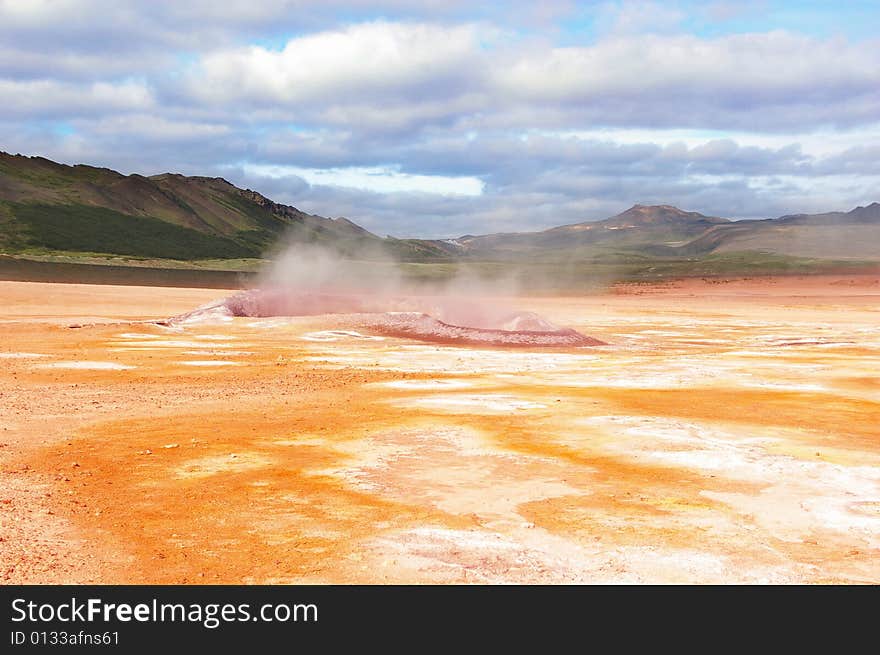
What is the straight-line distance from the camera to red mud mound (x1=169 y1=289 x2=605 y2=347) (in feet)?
138

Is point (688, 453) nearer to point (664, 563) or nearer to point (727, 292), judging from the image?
point (664, 563)

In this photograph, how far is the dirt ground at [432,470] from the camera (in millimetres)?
9102

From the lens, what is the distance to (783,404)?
21641mm

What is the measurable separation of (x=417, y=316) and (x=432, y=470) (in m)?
32.3

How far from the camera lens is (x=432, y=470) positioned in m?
13.6

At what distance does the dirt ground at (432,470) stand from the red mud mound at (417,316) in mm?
9631

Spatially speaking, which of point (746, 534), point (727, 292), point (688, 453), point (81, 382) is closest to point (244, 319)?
point (81, 382)

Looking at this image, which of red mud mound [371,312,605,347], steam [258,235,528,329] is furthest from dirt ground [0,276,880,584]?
steam [258,235,528,329]

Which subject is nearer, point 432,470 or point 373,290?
point 432,470

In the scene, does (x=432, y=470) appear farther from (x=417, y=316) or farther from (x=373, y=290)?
(x=373, y=290)

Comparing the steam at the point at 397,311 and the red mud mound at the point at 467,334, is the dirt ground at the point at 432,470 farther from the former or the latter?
the steam at the point at 397,311

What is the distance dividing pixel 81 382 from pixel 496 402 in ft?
39.3

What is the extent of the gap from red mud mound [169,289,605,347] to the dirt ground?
963 cm

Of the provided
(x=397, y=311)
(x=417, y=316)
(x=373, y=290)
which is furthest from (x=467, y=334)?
(x=373, y=290)
